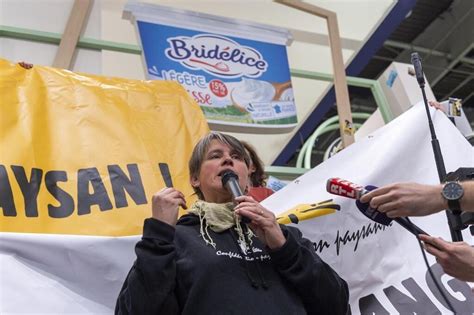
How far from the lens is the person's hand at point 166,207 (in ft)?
3.36

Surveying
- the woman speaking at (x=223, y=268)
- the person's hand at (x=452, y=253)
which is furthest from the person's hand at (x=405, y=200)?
the woman speaking at (x=223, y=268)

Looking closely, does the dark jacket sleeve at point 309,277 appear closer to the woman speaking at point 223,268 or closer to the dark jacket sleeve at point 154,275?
the woman speaking at point 223,268

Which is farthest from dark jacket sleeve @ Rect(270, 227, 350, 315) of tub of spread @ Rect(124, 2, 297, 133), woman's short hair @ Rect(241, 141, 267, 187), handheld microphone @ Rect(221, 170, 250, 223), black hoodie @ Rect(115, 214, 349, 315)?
tub of spread @ Rect(124, 2, 297, 133)

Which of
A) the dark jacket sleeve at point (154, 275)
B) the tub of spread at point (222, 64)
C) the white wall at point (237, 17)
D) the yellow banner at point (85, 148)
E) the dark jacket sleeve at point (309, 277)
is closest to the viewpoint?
the dark jacket sleeve at point (154, 275)

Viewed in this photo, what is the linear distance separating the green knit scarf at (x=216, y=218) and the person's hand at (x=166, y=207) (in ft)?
0.35

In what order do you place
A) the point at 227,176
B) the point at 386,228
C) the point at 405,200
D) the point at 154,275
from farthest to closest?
1. the point at 386,228
2. the point at 227,176
3. the point at 405,200
4. the point at 154,275

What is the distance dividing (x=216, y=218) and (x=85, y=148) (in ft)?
1.86

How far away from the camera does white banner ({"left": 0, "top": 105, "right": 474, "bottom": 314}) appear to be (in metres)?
1.22

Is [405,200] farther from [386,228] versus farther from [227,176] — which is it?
[386,228]

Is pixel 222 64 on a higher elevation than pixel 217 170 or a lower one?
higher

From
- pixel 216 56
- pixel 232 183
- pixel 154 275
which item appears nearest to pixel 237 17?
pixel 216 56

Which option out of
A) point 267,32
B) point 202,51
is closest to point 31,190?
point 202,51

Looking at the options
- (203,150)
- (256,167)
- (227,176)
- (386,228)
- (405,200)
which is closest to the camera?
(405,200)

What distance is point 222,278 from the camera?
1.04 metres
